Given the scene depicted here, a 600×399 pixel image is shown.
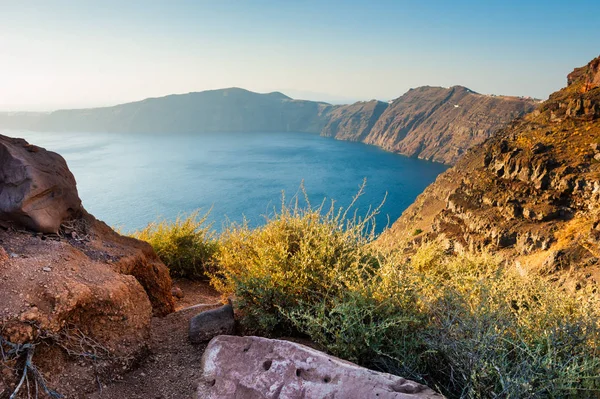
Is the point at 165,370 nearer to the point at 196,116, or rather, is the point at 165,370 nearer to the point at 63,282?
the point at 63,282

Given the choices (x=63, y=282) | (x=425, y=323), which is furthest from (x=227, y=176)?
(x=425, y=323)

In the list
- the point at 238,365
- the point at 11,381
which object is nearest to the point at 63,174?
the point at 11,381

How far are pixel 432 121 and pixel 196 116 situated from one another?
10749 centimetres

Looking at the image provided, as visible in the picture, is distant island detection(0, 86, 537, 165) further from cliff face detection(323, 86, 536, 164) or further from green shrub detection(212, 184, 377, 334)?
green shrub detection(212, 184, 377, 334)

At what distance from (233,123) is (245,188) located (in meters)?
120

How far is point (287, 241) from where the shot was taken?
5340 mm

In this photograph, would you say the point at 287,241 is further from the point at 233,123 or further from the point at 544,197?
the point at 233,123

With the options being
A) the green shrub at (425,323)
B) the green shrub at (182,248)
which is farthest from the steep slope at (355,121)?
the green shrub at (425,323)

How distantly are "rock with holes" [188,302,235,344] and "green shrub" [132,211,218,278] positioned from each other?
3.66m

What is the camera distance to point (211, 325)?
14.6 ft

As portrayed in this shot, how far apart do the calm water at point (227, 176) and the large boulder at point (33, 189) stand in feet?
85.9

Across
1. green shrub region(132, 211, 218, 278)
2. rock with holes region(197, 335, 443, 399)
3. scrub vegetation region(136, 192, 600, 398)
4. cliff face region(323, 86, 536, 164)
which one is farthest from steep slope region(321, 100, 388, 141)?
rock with holes region(197, 335, 443, 399)

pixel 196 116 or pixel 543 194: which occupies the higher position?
pixel 196 116

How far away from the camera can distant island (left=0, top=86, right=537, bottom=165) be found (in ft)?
332
